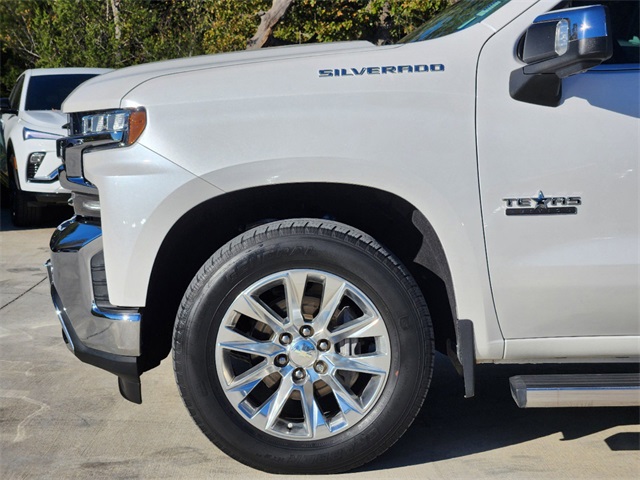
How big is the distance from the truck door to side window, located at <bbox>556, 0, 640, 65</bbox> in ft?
1.00

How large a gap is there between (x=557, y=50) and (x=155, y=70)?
1532 millimetres

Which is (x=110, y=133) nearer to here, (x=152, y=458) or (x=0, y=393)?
(x=152, y=458)

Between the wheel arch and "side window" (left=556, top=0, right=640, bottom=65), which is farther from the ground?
"side window" (left=556, top=0, right=640, bottom=65)

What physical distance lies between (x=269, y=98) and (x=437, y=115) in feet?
1.98

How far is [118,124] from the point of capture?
3.52 m

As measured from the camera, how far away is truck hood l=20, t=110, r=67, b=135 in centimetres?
1005

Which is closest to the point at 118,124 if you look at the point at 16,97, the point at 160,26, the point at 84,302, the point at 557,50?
the point at 84,302

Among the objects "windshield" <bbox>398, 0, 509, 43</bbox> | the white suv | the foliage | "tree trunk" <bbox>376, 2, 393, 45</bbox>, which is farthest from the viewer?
"tree trunk" <bbox>376, 2, 393, 45</bbox>

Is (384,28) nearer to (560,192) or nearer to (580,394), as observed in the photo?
(560,192)

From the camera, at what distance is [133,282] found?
11.5 ft

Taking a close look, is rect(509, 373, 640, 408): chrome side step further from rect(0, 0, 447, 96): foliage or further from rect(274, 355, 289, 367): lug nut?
rect(0, 0, 447, 96): foliage

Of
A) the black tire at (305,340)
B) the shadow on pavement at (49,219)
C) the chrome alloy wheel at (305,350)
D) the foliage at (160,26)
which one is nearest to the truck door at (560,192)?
the black tire at (305,340)

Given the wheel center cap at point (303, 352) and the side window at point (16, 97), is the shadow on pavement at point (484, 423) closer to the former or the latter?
the wheel center cap at point (303, 352)

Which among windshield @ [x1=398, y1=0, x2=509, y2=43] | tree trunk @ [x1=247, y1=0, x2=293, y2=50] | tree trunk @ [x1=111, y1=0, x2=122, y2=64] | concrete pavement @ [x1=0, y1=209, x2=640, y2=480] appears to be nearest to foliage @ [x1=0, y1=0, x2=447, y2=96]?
tree trunk @ [x1=111, y1=0, x2=122, y2=64]
